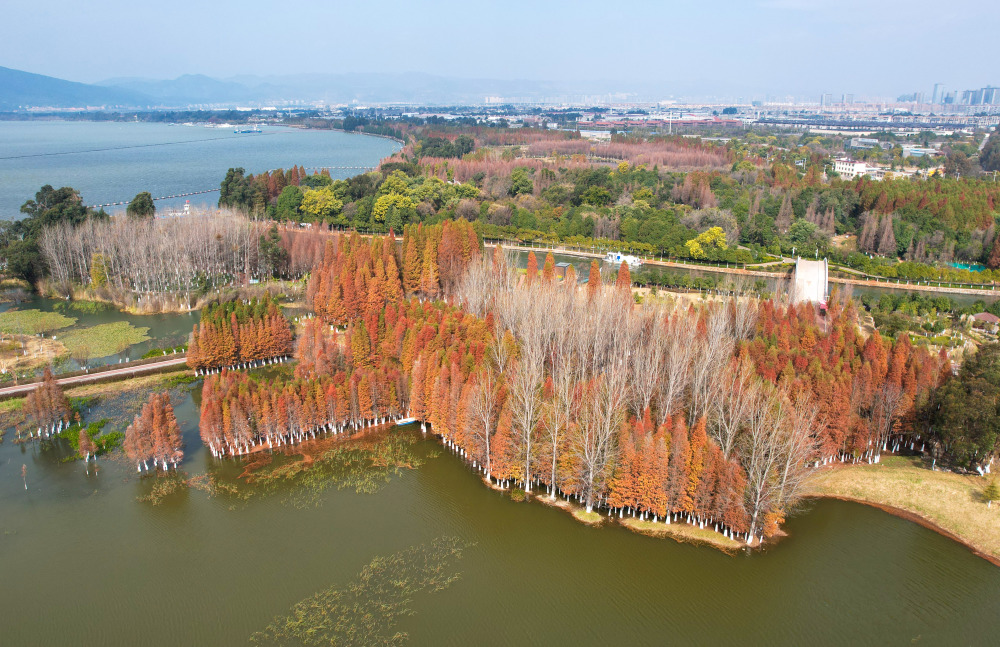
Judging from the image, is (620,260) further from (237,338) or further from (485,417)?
(485,417)

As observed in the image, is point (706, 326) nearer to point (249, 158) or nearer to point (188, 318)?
point (188, 318)

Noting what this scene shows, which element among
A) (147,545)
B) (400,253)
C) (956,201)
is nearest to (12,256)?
(400,253)

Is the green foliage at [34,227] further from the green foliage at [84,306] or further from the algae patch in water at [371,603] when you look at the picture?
the algae patch in water at [371,603]

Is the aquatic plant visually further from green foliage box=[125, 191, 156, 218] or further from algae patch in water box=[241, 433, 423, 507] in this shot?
green foliage box=[125, 191, 156, 218]

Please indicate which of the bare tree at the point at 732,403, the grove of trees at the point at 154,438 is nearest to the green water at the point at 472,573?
the grove of trees at the point at 154,438

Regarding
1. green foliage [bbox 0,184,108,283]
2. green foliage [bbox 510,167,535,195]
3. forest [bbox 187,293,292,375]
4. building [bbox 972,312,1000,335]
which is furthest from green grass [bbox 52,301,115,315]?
building [bbox 972,312,1000,335]

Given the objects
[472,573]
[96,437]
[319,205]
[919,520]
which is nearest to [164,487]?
[96,437]
